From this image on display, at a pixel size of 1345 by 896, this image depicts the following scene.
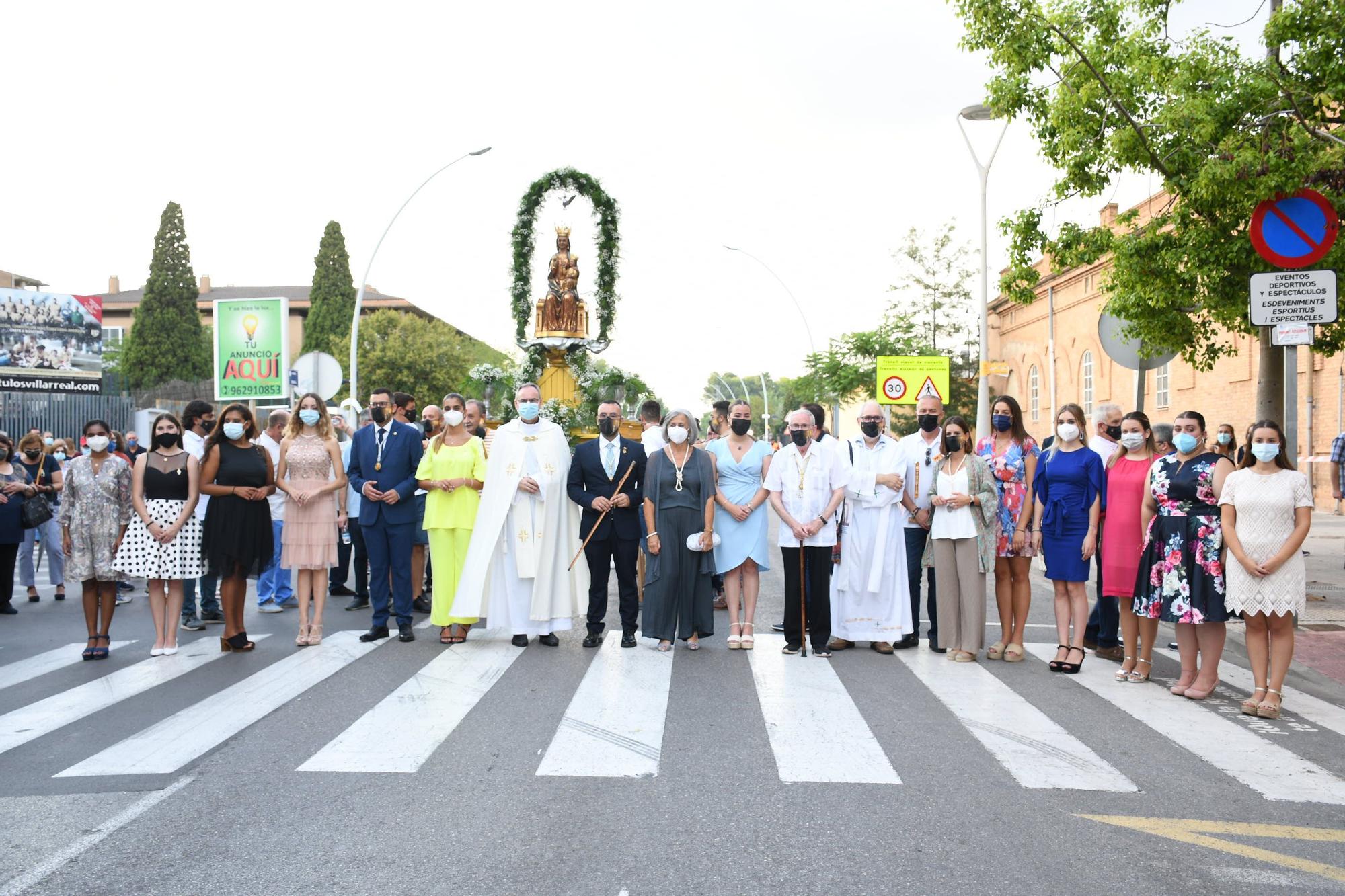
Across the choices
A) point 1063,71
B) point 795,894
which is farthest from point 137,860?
point 1063,71

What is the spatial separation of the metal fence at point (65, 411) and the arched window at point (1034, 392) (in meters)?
34.8

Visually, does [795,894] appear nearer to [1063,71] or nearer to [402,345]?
[1063,71]

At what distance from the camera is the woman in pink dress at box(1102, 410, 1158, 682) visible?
853 cm

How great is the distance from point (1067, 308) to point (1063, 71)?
33.0 m

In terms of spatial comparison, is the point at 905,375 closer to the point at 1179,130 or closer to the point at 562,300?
the point at 562,300

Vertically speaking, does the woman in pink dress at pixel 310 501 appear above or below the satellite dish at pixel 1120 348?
below

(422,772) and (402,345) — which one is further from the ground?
(402,345)

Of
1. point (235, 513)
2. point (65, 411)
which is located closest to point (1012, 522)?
point (235, 513)

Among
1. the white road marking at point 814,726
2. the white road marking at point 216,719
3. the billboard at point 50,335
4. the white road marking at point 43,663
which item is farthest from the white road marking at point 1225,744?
the billboard at point 50,335

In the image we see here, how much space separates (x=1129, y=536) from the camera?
8617mm

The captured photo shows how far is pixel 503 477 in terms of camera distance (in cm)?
995

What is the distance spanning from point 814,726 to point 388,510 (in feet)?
16.0

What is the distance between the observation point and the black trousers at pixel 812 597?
9.41m

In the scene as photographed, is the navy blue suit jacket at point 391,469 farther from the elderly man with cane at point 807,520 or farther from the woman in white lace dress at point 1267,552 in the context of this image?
the woman in white lace dress at point 1267,552
